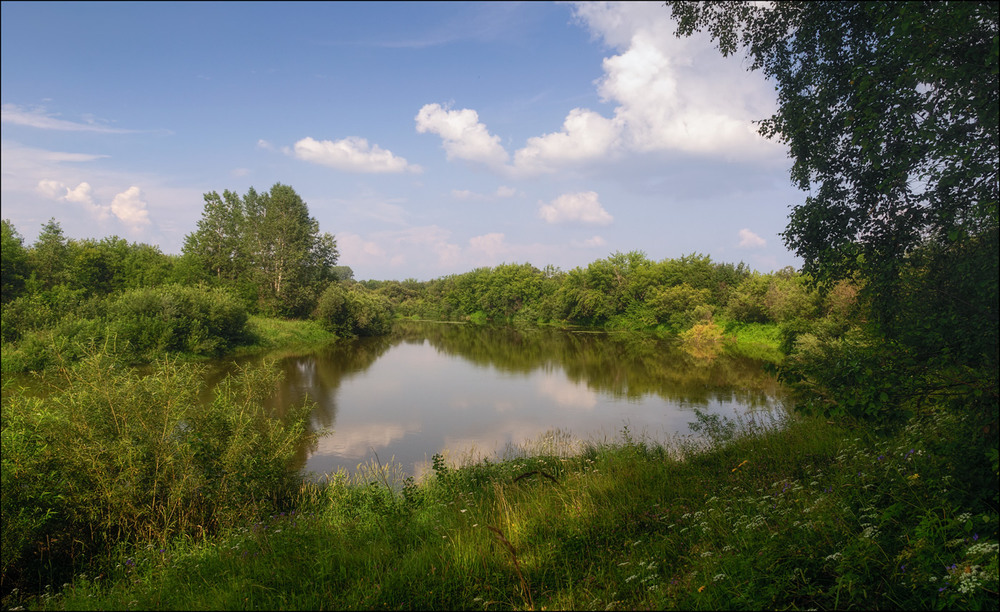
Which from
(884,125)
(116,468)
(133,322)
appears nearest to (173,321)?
(133,322)

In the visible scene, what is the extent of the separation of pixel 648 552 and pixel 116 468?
250 inches

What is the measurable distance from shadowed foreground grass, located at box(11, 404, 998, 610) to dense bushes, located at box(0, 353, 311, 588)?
0.61 meters

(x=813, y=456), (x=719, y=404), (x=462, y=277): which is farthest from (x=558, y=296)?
(x=813, y=456)

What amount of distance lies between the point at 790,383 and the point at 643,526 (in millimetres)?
1915

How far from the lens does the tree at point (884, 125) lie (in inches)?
118

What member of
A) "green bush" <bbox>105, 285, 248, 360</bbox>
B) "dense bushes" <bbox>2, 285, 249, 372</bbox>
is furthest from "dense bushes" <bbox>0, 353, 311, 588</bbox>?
"green bush" <bbox>105, 285, 248, 360</bbox>

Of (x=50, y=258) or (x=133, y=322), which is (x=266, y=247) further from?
(x=133, y=322)

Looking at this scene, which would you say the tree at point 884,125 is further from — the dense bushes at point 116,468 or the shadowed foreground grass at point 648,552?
the dense bushes at point 116,468

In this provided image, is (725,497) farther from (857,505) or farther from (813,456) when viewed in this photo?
(813,456)

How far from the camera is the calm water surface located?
1143 cm

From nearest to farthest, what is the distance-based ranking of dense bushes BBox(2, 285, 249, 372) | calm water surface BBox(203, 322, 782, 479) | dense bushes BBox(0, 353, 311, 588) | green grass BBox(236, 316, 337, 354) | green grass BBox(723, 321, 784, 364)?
dense bushes BBox(0, 353, 311, 588)
calm water surface BBox(203, 322, 782, 479)
dense bushes BBox(2, 285, 249, 372)
green grass BBox(723, 321, 784, 364)
green grass BBox(236, 316, 337, 354)

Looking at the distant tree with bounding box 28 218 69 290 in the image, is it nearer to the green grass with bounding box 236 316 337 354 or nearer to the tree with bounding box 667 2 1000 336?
the green grass with bounding box 236 316 337 354

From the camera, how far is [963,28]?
2832mm

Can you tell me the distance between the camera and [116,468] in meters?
5.55
